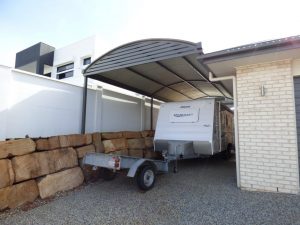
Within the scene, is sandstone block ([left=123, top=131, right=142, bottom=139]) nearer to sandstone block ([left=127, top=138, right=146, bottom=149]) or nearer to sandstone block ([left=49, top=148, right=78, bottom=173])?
sandstone block ([left=127, top=138, right=146, bottom=149])

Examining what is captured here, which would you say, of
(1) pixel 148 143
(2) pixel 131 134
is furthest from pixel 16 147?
(1) pixel 148 143

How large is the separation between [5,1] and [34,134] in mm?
3432

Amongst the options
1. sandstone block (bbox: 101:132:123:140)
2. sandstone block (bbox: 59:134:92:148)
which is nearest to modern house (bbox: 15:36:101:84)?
sandstone block (bbox: 101:132:123:140)

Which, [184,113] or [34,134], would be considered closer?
[34,134]

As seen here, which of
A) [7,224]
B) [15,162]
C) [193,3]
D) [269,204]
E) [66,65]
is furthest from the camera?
[66,65]

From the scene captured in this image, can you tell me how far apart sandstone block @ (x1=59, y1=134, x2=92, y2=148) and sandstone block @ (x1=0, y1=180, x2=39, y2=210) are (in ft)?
4.20

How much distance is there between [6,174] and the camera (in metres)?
4.38

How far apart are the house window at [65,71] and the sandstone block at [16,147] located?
35.1ft

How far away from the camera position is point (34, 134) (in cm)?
638

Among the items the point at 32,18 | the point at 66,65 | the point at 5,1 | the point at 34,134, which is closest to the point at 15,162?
the point at 34,134

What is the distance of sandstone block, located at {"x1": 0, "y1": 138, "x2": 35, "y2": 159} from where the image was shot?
452cm

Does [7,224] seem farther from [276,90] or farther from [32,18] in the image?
[276,90]

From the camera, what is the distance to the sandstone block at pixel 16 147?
4516mm

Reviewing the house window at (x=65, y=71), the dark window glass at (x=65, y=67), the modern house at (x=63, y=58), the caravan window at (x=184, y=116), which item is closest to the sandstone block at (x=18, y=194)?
the caravan window at (x=184, y=116)
